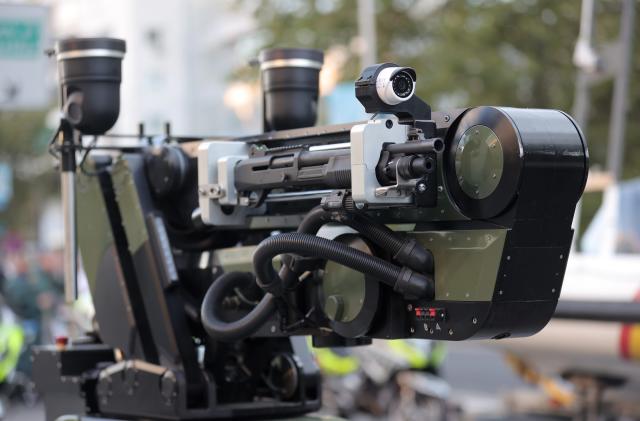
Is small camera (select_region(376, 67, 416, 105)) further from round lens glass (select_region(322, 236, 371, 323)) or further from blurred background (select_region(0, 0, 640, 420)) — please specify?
blurred background (select_region(0, 0, 640, 420))

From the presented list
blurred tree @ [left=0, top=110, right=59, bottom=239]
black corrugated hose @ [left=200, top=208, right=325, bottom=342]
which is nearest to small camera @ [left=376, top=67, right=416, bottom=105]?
black corrugated hose @ [left=200, top=208, right=325, bottom=342]

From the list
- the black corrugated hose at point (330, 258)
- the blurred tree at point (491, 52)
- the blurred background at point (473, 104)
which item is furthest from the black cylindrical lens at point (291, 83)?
the blurred tree at point (491, 52)

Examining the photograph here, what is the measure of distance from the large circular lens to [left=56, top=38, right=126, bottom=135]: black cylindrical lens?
7.34 feet

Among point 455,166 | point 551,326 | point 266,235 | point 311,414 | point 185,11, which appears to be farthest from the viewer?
point 185,11

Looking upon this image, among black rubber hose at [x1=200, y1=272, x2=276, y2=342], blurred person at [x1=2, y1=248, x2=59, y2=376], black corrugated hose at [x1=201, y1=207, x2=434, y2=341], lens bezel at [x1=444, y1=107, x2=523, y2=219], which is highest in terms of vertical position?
lens bezel at [x1=444, y1=107, x2=523, y2=219]

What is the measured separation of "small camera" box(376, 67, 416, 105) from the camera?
5477 mm

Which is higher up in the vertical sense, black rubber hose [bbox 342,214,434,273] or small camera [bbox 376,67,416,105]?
small camera [bbox 376,67,416,105]

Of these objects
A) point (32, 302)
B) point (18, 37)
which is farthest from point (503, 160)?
point (32, 302)

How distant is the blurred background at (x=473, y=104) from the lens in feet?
37.4

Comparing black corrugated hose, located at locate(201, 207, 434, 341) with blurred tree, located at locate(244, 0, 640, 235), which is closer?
black corrugated hose, located at locate(201, 207, 434, 341)

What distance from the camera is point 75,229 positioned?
7.01m

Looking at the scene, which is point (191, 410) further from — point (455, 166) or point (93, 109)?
point (455, 166)

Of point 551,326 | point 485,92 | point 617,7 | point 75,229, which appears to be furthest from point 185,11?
point 75,229

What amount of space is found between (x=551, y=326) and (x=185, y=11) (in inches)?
1459
